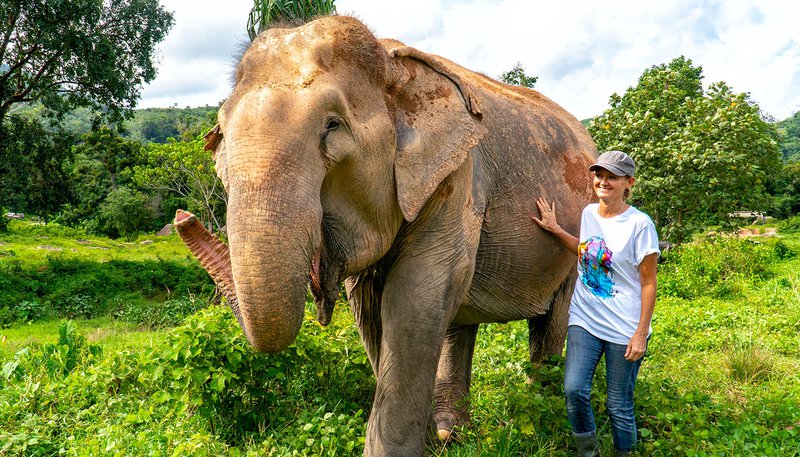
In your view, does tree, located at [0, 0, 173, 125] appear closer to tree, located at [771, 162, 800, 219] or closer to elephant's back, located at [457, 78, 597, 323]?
elephant's back, located at [457, 78, 597, 323]

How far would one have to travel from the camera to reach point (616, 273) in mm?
3100

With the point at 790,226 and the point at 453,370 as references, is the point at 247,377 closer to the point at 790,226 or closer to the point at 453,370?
the point at 453,370

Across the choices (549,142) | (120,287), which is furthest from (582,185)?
(120,287)

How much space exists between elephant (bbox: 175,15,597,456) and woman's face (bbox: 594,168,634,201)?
0.49 m

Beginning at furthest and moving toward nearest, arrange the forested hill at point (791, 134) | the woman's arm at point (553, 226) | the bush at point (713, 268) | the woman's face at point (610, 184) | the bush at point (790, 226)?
the forested hill at point (791, 134) → the bush at point (790, 226) → the bush at point (713, 268) → the woman's arm at point (553, 226) → the woman's face at point (610, 184)

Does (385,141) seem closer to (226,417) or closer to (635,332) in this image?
(635,332)

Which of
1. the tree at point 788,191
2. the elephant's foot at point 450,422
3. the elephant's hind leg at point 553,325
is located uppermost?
the tree at point 788,191

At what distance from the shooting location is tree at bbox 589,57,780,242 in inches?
473

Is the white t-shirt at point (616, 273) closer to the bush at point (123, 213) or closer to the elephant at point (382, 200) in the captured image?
the elephant at point (382, 200)

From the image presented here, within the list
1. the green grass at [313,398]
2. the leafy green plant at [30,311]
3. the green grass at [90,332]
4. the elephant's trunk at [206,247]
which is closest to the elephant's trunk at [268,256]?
the elephant's trunk at [206,247]

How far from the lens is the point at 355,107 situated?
2508 millimetres

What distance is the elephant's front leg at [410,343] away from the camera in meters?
2.85

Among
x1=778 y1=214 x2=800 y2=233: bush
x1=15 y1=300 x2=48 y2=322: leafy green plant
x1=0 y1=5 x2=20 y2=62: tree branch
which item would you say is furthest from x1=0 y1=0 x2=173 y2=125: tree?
x1=778 y1=214 x2=800 y2=233: bush

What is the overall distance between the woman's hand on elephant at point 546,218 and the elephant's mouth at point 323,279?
1404 millimetres
